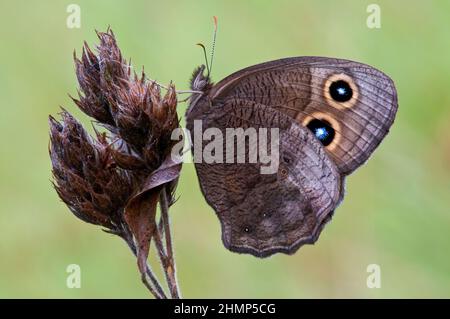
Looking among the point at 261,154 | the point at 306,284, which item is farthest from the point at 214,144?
the point at 306,284

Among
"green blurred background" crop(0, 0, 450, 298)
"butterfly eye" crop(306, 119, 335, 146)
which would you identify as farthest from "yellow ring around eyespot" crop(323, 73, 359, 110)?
"green blurred background" crop(0, 0, 450, 298)

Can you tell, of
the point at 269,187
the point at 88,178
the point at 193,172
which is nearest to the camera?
the point at 88,178

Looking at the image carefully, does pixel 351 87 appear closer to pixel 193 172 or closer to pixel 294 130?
pixel 294 130

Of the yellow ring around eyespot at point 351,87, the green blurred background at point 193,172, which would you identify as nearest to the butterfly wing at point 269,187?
the yellow ring around eyespot at point 351,87

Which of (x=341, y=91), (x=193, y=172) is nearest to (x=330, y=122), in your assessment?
(x=341, y=91)

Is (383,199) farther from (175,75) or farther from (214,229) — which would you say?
(175,75)

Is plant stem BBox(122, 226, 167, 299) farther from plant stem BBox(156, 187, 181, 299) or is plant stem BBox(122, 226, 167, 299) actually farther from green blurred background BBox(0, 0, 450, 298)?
green blurred background BBox(0, 0, 450, 298)

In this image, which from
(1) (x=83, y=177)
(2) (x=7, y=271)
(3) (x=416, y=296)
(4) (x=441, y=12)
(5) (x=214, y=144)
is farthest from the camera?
(4) (x=441, y=12)
